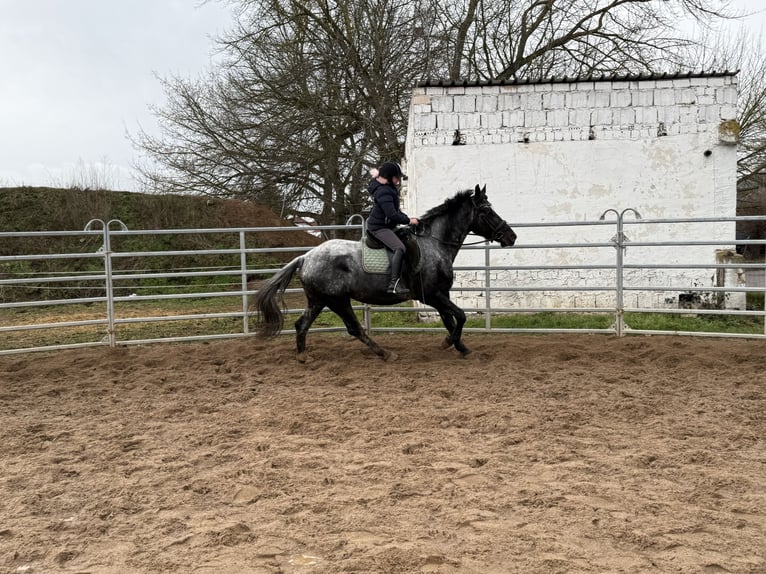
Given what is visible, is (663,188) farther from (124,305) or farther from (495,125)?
(124,305)

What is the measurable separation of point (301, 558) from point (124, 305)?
35.8 feet

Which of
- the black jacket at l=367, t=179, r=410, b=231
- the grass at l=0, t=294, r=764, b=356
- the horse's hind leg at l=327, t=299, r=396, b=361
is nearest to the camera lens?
the black jacket at l=367, t=179, r=410, b=231

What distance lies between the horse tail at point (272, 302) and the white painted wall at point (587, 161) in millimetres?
3615

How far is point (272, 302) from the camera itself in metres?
6.44

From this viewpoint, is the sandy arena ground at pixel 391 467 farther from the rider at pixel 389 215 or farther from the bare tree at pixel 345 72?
the bare tree at pixel 345 72

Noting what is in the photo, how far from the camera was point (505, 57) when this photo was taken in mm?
16125

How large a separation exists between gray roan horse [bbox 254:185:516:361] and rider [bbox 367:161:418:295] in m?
0.23

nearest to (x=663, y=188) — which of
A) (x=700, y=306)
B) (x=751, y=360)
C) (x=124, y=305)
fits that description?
(x=700, y=306)

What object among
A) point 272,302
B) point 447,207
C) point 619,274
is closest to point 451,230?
point 447,207

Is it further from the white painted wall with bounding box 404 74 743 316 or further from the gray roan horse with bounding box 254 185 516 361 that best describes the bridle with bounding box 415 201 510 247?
the white painted wall with bounding box 404 74 743 316

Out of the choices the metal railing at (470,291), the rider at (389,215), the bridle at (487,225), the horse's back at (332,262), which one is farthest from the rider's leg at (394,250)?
the metal railing at (470,291)

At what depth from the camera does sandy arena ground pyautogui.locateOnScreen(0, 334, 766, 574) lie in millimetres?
2443

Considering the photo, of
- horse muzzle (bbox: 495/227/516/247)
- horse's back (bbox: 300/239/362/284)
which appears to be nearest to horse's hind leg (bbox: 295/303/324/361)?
horse's back (bbox: 300/239/362/284)

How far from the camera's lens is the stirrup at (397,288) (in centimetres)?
614
